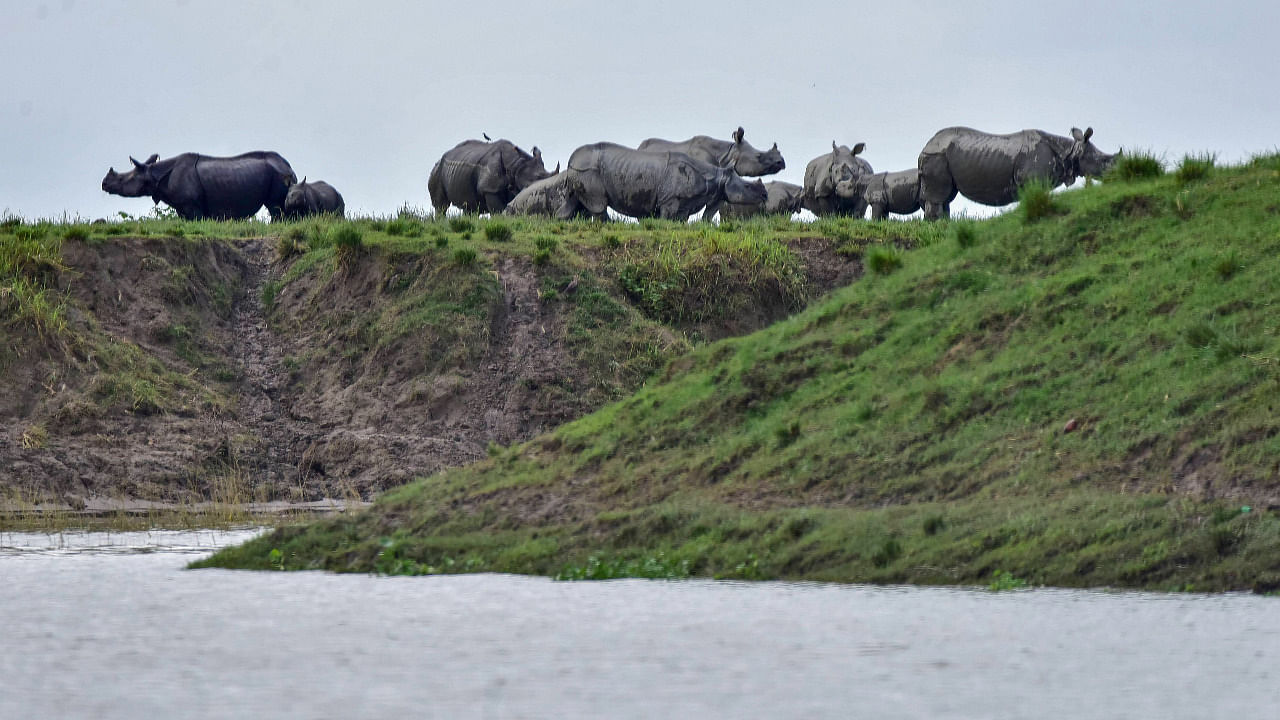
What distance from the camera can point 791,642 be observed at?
7.36m

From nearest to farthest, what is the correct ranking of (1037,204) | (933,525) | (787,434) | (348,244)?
(933,525)
(787,434)
(1037,204)
(348,244)

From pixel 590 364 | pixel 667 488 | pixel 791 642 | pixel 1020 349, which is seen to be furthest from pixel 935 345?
pixel 590 364

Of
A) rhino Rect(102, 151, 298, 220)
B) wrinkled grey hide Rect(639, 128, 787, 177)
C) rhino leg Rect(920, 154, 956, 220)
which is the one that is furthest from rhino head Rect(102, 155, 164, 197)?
rhino leg Rect(920, 154, 956, 220)

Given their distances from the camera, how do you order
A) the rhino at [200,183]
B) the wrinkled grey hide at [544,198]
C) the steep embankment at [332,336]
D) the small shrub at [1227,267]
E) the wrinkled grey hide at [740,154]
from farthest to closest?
the wrinkled grey hide at [740,154] < the rhino at [200,183] < the wrinkled grey hide at [544,198] < the steep embankment at [332,336] < the small shrub at [1227,267]

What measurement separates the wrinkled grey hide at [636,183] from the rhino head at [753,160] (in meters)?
6.92

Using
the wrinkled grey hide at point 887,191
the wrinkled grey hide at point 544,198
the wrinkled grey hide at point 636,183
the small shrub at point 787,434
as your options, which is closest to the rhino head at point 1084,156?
the wrinkled grey hide at point 887,191

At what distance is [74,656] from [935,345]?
8.23 meters

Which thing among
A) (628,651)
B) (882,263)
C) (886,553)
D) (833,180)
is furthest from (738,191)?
(628,651)

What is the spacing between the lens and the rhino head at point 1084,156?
32.6m

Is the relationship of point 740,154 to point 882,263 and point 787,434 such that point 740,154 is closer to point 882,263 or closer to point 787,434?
point 882,263

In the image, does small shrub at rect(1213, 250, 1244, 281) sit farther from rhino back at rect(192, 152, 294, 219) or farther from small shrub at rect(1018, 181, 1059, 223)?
rhino back at rect(192, 152, 294, 219)

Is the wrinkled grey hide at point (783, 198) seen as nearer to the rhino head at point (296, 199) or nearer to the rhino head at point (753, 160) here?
the rhino head at point (753, 160)

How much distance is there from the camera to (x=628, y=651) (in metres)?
7.17

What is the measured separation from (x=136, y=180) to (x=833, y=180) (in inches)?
648
